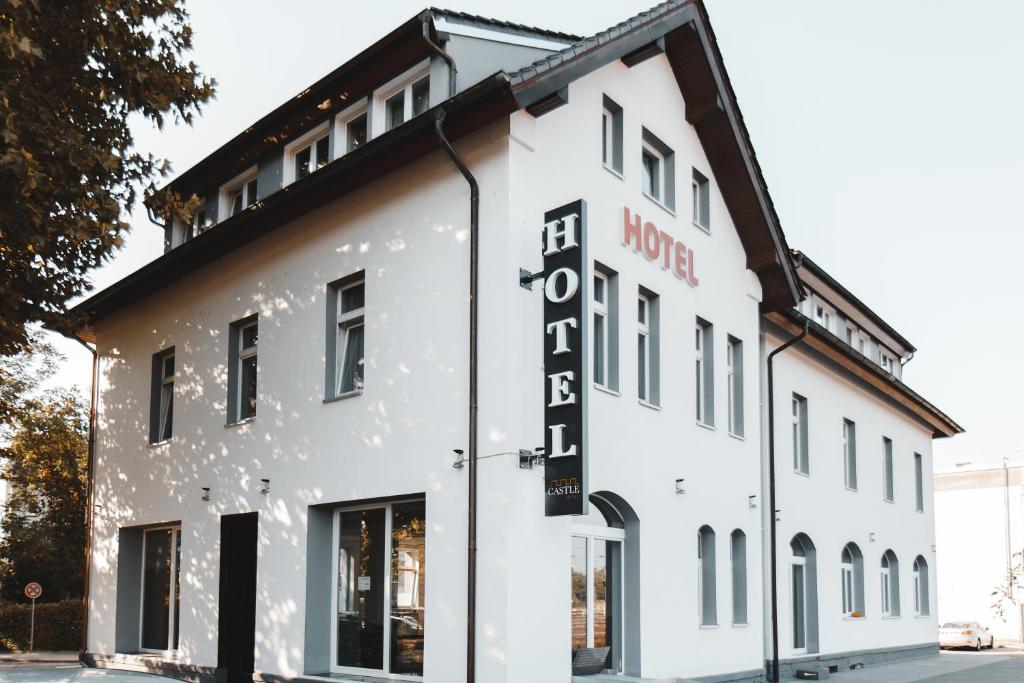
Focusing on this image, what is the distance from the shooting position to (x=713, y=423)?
1616 cm

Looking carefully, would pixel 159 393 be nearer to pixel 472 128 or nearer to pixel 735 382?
pixel 472 128

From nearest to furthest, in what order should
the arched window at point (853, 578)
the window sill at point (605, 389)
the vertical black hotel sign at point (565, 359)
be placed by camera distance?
1. the vertical black hotel sign at point (565, 359)
2. the window sill at point (605, 389)
3. the arched window at point (853, 578)

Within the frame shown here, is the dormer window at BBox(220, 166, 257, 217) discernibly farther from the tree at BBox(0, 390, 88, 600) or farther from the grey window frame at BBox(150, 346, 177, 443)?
the tree at BBox(0, 390, 88, 600)

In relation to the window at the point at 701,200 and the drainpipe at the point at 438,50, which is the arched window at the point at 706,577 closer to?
the window at the point at 701,200

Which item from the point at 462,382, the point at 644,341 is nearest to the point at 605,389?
the point at 644,341

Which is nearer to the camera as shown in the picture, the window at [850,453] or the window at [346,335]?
the window at [346,335]

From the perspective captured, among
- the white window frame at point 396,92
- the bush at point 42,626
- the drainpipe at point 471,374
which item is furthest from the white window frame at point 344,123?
the bush at point 42,626

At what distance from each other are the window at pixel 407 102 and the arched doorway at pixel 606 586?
17.7ft

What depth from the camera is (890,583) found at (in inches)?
997

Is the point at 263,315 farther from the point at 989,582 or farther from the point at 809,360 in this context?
the point at 989,582

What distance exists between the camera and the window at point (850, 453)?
928 inches

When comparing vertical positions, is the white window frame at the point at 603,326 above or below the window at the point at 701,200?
below

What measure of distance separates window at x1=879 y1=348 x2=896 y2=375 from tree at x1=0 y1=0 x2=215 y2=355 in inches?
837

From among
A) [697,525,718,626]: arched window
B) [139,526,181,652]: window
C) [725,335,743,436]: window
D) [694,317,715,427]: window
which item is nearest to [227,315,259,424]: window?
[139,526,181,652]: window
